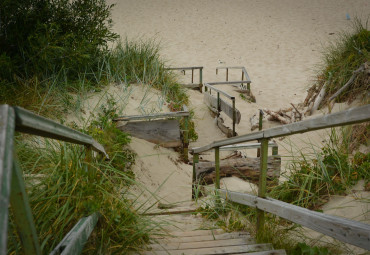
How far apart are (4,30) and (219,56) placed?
1025 cm

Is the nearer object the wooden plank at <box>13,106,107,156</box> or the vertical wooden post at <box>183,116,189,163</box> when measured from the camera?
the wooden plank at <box>13,106,107,156</box>

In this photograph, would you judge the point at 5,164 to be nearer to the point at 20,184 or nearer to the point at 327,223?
the point at 20,184

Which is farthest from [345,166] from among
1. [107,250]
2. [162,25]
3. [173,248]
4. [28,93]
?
[162,25]

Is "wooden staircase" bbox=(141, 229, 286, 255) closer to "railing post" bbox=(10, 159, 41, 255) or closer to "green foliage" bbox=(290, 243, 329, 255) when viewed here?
"green foliage" bbox=(290, 243, 329, 255)

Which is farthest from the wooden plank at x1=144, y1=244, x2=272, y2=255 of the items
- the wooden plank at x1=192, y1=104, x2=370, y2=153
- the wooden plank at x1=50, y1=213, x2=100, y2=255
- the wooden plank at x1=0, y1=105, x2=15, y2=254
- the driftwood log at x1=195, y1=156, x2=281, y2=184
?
the driftwood log at x1=195, y1=156, x2=281, y2=184

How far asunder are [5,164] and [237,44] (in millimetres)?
16003

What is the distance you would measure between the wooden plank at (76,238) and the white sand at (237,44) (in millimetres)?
2119

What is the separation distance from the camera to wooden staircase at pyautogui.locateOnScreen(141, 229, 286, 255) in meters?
2.27

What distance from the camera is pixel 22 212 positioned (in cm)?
121

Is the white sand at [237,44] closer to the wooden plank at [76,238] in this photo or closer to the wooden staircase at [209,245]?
the wooden staircase at [209,245]

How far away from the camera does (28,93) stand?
5.24 meters

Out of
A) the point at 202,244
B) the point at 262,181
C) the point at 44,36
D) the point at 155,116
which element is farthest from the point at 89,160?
the point at 155,116

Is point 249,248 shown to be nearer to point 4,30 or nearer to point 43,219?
point 43,219

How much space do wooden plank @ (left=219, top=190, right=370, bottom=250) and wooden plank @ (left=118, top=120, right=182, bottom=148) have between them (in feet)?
13.2
